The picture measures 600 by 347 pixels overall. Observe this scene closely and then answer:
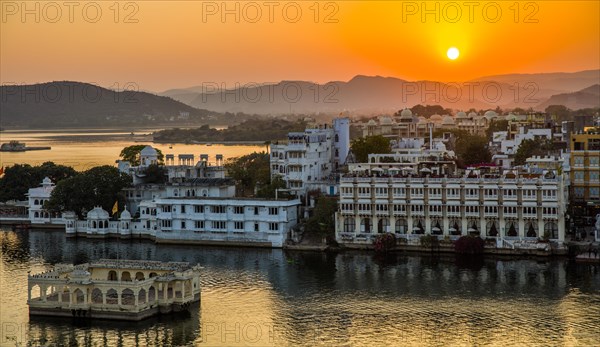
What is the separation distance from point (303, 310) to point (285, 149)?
73.1ft

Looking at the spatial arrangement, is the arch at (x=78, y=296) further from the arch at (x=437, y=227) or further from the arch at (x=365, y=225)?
the arch at (x=437, y=227)

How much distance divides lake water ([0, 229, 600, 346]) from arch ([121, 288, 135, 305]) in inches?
42.9

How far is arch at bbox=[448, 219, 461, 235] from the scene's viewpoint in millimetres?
47656

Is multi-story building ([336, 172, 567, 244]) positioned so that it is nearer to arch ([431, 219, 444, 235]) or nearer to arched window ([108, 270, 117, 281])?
arch ([431, 219, 444, 235])

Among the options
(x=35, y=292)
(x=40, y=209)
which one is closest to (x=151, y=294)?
(x=35, y=292)

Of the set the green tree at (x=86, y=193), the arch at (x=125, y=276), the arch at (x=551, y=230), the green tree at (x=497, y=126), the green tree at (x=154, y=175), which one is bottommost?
the arch at (x=125, y=276)

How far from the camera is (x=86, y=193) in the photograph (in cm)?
5697

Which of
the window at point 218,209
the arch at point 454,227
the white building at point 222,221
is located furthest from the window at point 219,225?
the arch at point 454,227

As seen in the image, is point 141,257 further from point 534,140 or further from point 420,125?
point 420,125

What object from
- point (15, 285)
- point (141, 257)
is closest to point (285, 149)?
point (141, 257)

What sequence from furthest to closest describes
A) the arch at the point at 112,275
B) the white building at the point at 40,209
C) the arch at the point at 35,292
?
the white building at the point at 40,209, the arch at the point at 112,275, the arch at the point at 35,292

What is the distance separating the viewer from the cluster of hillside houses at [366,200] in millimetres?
46844

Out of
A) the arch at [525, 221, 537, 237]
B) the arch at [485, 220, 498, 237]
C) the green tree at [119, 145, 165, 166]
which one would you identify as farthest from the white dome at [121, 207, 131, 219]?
the arch at [525, 221, 537, 237]

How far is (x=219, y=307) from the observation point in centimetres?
3594
